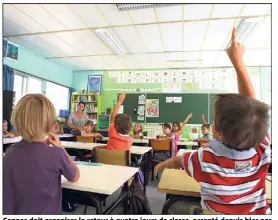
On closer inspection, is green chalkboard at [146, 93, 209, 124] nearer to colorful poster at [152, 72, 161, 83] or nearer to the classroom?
the classroom

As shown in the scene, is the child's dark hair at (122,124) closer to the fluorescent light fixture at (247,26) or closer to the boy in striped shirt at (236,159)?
the boy in striped shirt at (236,159)

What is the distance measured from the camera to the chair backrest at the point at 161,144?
11.6 feet

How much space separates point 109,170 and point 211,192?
799mm

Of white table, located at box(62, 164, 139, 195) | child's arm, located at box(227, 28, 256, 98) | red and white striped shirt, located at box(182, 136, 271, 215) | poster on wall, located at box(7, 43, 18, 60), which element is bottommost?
white table, located at box(62, 164, 139, 195)

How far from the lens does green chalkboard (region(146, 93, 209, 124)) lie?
6285 mm

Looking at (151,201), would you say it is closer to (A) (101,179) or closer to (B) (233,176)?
(A) (101,179)

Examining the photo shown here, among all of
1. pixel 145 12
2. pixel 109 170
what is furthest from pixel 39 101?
pixel 145 12

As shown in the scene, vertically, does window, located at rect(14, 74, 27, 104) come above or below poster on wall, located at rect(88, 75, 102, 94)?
below

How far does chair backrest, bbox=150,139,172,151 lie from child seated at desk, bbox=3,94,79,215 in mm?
2622

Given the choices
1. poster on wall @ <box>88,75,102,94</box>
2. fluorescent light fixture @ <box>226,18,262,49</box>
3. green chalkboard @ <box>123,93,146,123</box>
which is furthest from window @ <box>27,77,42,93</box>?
fluorescent light fixture @ <box>226,18,262,49</box>

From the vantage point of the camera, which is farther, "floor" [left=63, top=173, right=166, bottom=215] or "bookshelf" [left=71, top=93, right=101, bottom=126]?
"bookshelf" [left=71, top=93, right=101, bottom=126]

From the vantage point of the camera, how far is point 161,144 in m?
3.58

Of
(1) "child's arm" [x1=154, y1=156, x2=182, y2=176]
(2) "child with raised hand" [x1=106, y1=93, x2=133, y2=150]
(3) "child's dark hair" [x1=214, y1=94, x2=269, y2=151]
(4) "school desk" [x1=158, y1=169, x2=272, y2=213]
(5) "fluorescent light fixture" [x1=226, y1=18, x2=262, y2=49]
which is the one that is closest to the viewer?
(3) "child's dark hair" [x1=214, y1=94, x2=269, y2=151]

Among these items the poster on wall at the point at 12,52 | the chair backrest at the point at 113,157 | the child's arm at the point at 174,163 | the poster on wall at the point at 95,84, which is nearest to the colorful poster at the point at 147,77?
the poster on wall at the point at 95,84
